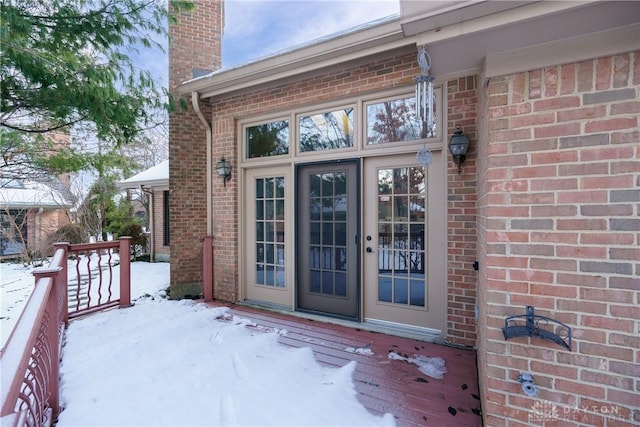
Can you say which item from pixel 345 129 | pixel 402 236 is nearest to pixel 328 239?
pixel 402 236

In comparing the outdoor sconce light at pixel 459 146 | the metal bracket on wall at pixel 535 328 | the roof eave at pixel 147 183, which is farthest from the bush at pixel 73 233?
the metal bracket on wall at pixel 535 328

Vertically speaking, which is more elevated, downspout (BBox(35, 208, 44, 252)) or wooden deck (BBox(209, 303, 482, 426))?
downspout (BBox(35, 208, 44, 252))

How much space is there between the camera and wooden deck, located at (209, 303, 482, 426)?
213 centimetres

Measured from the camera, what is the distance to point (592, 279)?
1522 millimetres

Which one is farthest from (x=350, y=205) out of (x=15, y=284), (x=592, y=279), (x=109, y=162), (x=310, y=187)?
(x=15, y=284)

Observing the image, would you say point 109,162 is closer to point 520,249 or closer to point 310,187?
point 310,187

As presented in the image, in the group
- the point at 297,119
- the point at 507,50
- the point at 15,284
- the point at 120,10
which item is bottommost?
the point at 15,284

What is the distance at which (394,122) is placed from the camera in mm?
3492

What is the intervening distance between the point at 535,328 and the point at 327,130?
3028mm

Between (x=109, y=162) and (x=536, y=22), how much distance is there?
6520 millimetres

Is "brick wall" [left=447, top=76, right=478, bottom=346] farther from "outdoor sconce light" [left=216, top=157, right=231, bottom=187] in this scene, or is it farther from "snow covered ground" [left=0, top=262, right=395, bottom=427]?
"outdoor sconce light" [left=216, top=157, right=231, bottom=187]

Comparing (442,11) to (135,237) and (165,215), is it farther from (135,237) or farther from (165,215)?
(135,237)

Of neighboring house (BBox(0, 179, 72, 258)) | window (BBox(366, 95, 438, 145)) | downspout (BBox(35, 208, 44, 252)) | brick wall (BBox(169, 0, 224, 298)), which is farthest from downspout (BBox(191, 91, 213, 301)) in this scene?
downspout (BBox(35, 208, 44, 252))

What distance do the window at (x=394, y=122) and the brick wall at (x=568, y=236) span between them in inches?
63.8
